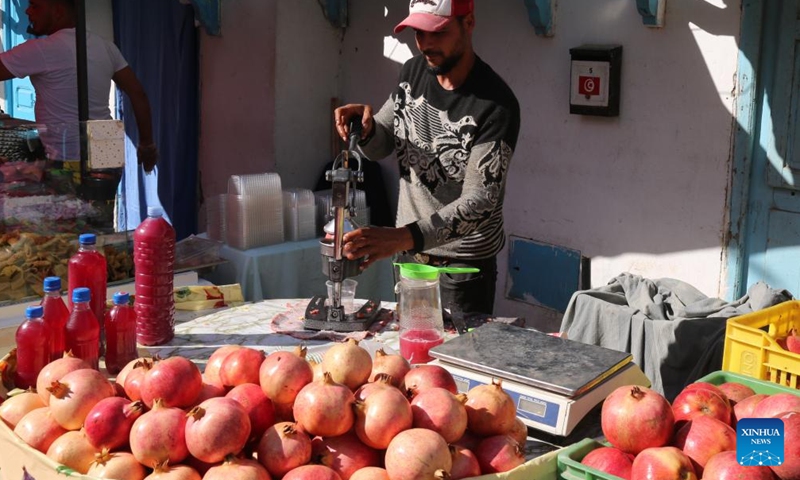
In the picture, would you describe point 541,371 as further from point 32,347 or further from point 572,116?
point 572,116

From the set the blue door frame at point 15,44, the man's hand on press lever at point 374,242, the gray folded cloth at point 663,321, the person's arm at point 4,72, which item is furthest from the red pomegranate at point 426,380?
the blue door frame at point 15,44

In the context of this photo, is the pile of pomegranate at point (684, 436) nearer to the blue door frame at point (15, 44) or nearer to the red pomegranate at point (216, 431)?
the red pomegranate at point (216, 431)

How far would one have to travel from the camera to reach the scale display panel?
2.12 m

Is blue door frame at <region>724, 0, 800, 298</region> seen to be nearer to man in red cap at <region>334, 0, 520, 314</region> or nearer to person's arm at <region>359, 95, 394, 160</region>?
man in red cap at <region>334, 0, 520, 314</region>

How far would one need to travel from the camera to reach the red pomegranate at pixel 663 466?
1687 millimetres

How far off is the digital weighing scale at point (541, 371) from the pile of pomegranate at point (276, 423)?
0.54ft

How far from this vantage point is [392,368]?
6.84 ft

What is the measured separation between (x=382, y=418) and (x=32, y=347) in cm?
113

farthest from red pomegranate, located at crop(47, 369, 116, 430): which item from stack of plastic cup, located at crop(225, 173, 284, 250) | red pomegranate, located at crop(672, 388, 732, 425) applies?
stack of plastic cup, located at crop(225, 173, 284, 250)

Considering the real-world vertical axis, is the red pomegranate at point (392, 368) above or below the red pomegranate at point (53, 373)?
above

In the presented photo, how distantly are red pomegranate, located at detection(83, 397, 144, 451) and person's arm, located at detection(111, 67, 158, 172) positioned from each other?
11.4 ft

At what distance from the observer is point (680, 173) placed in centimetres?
456

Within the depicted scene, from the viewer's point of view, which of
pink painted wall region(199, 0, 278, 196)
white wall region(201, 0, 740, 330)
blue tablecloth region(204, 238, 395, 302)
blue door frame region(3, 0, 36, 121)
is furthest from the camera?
blue door frame region(3, 0, 36, 121)

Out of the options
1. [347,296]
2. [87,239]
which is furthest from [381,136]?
[87,239]
